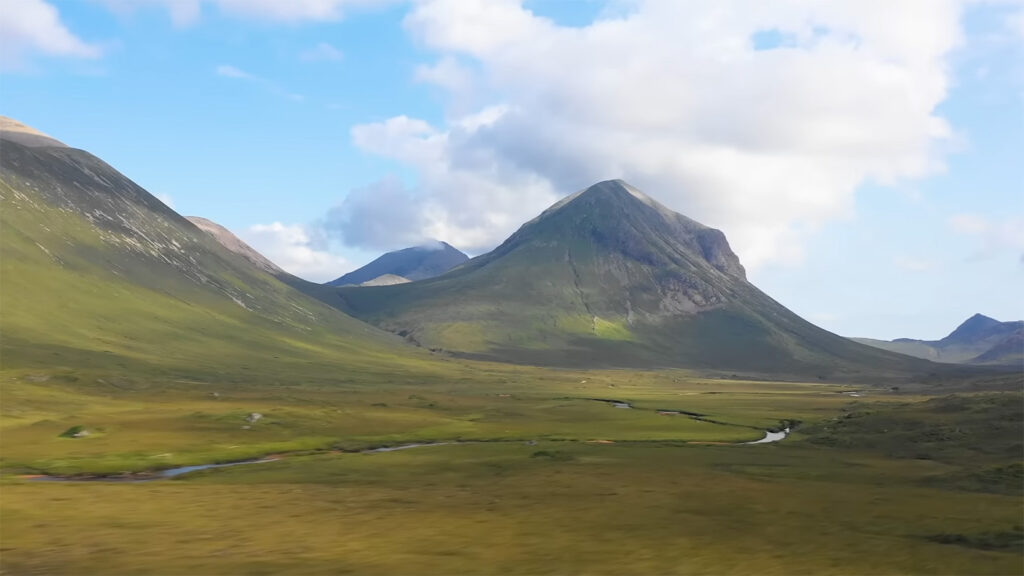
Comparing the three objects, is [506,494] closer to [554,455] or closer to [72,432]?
[554,455]

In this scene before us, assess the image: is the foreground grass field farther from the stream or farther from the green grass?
the stream

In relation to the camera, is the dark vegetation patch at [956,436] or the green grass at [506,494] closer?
the green grass at [506,494]

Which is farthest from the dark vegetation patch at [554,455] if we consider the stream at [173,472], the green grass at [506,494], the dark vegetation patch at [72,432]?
the dark vegetation patch at [72,432]

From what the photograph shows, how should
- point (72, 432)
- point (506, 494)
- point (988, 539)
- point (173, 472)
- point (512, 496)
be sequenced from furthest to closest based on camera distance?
1. point (72, 432)
2. point (173, 472)
3. point (506, 494)
4. point (512, 496)
5. point (988, 539)

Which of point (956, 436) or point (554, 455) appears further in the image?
point (956, 436)

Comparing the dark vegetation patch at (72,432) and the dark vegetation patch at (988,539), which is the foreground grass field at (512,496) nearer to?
the dark vegetation patch at (988,539)

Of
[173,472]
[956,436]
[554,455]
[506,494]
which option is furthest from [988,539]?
[173,472]

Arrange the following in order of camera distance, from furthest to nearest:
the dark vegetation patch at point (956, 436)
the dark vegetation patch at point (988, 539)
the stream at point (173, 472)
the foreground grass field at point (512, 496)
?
the stream at point (173, 472)
the dark vegetation patch at point (956, 436)
the dark vegetation patch at point (988, 539)
the foreground grass field at point (512, 496)

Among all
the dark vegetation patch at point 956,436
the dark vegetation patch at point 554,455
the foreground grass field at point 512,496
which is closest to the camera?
the foreground grass field at point 512,496

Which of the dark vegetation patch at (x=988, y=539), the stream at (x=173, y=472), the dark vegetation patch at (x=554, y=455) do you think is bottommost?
the stream at (x=173, y=472)

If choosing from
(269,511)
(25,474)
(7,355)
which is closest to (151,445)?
(25,474)
